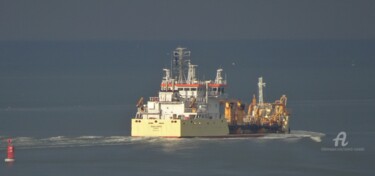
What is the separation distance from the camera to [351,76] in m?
198

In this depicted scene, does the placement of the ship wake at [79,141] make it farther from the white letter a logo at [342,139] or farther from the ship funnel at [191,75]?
the ship funnel at [191,75]

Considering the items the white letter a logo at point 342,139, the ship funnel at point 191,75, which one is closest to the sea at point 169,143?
the white letter a logo at point 342,139

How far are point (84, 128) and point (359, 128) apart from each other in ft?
57.5

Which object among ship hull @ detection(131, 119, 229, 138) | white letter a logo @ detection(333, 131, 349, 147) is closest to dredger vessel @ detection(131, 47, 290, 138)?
ship hull @ detection(131, 119, 229, 138)

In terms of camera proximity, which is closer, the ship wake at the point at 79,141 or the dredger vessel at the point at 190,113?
the ship wake at the point at 79,141

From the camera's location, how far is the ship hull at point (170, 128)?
318 ft

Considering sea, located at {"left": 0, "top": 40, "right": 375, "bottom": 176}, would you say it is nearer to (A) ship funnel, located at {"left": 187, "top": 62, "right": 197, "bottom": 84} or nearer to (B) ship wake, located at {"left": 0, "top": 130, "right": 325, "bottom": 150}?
(B) ship wake, located at {"left": 0, "top": 130, "right": 325, "bottom": 150}

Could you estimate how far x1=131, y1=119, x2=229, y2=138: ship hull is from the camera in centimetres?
9694

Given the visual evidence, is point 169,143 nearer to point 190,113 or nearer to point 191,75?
point 190,113

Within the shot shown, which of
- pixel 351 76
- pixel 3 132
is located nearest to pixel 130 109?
pixel 3 132

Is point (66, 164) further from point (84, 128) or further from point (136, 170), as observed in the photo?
point (84, 128)

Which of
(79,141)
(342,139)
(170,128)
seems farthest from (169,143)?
(342,139)

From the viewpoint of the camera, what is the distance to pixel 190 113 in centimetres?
9819

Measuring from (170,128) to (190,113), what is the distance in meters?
1.86
